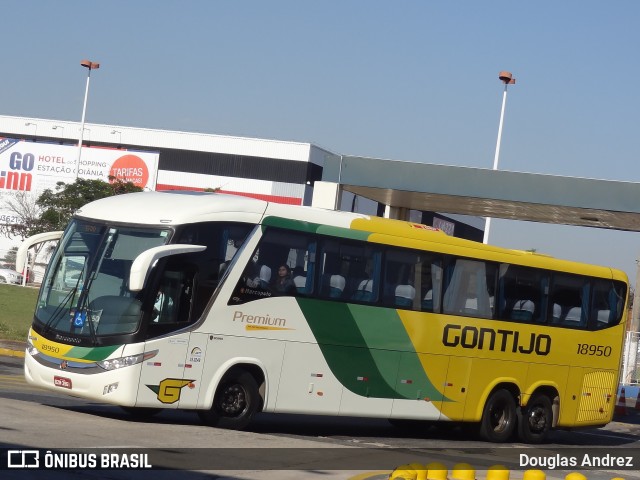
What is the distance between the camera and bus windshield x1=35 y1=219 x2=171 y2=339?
14328 mm

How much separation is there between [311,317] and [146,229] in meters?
2.86

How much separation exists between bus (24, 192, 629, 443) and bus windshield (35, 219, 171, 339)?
0.06ft

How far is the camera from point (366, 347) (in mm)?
16766

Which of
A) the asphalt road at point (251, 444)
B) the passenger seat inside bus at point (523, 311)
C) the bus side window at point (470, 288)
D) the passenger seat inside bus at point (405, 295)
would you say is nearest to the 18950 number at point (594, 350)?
the passenger seat inside bus at point (523, 311)

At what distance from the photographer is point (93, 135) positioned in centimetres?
9012

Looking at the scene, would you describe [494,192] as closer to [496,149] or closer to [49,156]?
[496,149]

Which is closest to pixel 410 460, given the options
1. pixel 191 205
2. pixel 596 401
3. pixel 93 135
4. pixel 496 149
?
pixel 191 205

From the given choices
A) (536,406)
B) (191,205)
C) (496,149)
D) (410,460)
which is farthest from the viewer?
(496,149)

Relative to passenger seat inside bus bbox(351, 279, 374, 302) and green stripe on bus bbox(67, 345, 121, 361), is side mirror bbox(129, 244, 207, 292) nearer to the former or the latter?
green stripe on bus bbox(67, 345, 121, 361)

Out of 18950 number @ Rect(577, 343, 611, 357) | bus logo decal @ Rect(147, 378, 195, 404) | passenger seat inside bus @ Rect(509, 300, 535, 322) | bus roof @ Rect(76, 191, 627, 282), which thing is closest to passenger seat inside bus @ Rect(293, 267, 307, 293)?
bus roof @ Rect(76, 191, 627, 282)

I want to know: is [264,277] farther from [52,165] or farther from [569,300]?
[52,165]

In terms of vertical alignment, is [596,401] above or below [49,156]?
below

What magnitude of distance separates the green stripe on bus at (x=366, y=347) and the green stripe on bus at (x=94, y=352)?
3.00 meters

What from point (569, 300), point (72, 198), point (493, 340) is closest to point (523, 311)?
point (493, 340)
